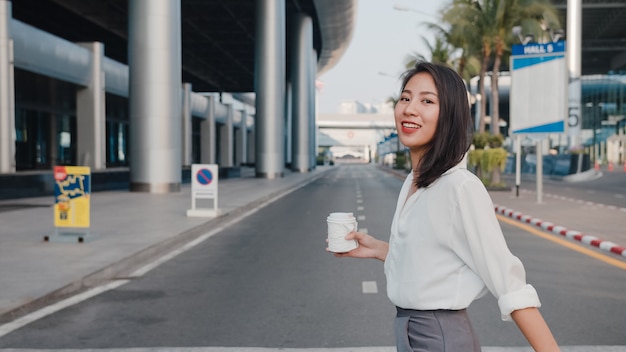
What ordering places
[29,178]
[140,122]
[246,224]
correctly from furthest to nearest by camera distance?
[140,122] < [29,178] < [246,224]

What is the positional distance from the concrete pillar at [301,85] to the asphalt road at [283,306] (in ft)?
177

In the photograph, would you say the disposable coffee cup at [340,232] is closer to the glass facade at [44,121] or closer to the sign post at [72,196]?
the sign post at [72,196]

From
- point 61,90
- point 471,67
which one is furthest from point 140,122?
point 471,67

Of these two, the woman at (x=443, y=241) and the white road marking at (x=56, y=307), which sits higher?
the woman at (x=443, y=241)

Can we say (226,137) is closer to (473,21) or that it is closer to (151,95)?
(473,21)

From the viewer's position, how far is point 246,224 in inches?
632

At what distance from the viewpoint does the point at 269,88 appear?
157 feet

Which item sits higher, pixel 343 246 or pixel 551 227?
pixel 343 246

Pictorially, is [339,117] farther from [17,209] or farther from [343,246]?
[343,246]

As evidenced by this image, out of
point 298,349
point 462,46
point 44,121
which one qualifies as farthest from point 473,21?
point 298,349

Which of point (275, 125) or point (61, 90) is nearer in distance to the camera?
point (61, 90)

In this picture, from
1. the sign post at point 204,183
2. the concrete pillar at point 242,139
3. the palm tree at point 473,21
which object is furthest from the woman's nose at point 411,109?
the concrete pillar at point 242,139

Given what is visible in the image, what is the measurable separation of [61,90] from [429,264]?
32.2m

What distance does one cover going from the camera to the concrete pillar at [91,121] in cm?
3133
